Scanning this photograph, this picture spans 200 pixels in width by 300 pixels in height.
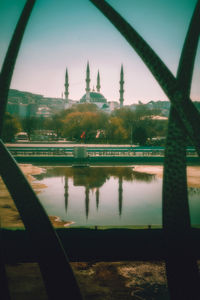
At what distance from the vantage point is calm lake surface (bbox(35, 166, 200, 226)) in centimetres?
1327

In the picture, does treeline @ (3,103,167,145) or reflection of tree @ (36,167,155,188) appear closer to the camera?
reflection of tree @ (36,167,155,188)

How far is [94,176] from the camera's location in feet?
79.8

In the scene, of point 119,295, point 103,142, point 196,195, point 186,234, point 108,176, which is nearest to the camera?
point 186,234

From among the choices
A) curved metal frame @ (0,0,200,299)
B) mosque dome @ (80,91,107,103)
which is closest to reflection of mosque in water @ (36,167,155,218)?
curved metal frame @ (0,0,200,299)

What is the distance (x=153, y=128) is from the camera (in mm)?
63562

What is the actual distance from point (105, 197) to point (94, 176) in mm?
6932

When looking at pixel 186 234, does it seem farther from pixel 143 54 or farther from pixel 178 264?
pixel 143 54

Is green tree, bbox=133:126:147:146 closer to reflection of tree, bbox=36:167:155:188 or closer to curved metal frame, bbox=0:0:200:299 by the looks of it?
reflection of tree, bbox=36:167:155:188

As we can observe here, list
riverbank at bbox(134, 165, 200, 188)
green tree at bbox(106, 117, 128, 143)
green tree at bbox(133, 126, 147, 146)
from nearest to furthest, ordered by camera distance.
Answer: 1. riverbank at bbox(134, 165, 200, 188)
2. green tree at bbox(133, 126, 147, 146)
3. green tree at bbox(106, 117, 128, 143)

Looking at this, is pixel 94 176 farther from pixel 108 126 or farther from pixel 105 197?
pixel 108 126

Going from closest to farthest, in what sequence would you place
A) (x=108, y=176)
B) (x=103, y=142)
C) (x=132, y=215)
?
(x=132, y=215) < (x=108, y=176) < (x=103, y=142)

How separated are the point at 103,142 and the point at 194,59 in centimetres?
5813

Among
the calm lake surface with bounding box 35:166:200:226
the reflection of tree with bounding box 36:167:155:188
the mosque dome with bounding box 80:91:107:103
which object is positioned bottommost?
the calm lake surface with bounding box 35:166:200:226

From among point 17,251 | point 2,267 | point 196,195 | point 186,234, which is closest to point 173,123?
point 186,234
